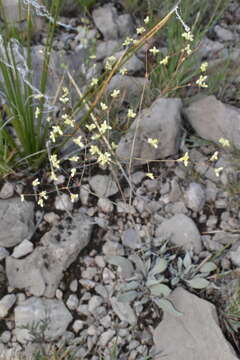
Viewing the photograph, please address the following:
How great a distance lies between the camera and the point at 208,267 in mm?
1869

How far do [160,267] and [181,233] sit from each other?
0.75 ft

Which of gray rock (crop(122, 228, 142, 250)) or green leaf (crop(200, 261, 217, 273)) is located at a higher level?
gray rock (crop(122, 228, 142, 250))

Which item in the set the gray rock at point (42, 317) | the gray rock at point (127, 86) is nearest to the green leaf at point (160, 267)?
the gray rock at point (42, 317)

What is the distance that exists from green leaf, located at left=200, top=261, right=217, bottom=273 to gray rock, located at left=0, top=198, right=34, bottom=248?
0.88 metres

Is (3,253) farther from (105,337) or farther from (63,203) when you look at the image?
(105,337)

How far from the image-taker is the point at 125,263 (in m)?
1.88

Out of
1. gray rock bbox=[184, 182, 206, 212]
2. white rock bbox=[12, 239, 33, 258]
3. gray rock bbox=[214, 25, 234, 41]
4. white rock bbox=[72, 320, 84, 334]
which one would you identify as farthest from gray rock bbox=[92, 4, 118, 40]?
white rock bbox=[72, 320, 84, 334]

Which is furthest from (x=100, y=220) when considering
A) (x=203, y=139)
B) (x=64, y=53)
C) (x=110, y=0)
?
(x=110, y=0)

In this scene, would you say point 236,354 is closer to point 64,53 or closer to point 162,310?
point 162,310

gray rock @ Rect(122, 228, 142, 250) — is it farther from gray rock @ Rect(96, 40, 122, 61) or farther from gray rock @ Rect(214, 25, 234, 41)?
gray rock @ Rect(214, 25, 234, 41)

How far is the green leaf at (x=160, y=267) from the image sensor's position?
184 centimetres

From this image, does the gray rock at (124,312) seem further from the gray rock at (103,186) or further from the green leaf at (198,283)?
the gray rock at (103,186)

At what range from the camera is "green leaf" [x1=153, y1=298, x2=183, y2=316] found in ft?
5.77

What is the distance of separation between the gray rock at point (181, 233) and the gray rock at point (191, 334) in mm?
258
